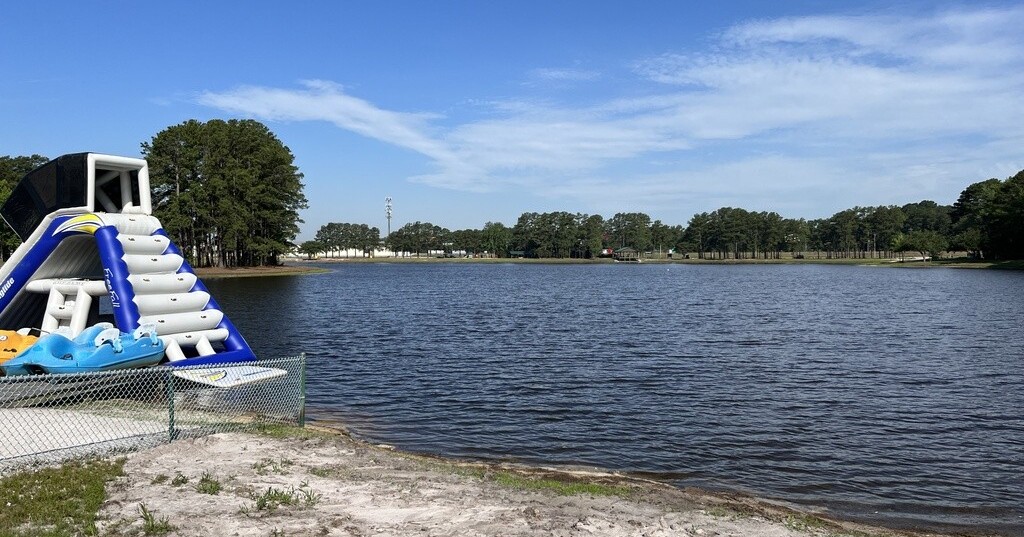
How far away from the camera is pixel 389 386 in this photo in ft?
79.0

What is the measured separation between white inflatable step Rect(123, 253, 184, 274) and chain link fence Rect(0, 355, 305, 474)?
13.8 feet

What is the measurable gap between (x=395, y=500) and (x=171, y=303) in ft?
44.9

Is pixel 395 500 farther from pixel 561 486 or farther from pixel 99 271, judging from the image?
pixel 99 271

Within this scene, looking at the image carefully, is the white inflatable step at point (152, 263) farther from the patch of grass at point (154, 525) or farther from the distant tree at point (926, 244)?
the distant tree at point (926, 244)

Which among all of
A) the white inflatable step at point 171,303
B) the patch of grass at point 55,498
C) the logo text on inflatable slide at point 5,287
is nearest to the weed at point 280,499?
the patch of grass at point 55,498

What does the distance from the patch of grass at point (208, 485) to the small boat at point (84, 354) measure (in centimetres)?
850

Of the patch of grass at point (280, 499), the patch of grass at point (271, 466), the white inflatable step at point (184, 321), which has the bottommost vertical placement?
the patch of grass at point (271, 466)

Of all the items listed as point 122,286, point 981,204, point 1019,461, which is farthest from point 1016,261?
point 122,286

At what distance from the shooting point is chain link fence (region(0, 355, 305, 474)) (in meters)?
12.7

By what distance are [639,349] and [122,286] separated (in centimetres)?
2133

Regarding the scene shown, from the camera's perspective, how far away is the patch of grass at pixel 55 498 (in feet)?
28.4

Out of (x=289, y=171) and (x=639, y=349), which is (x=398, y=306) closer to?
(x=639, y=349)

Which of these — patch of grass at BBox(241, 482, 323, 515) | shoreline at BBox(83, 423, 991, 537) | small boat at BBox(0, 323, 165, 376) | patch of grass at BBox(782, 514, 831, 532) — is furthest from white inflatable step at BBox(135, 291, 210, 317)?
patch of grass at BBox(782, 514, 831, 532)

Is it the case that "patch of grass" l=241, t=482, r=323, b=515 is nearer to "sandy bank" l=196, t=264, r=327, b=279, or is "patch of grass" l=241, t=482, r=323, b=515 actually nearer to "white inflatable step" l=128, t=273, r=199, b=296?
"white inflatable step" l=128, t=273, r=199, b=296
